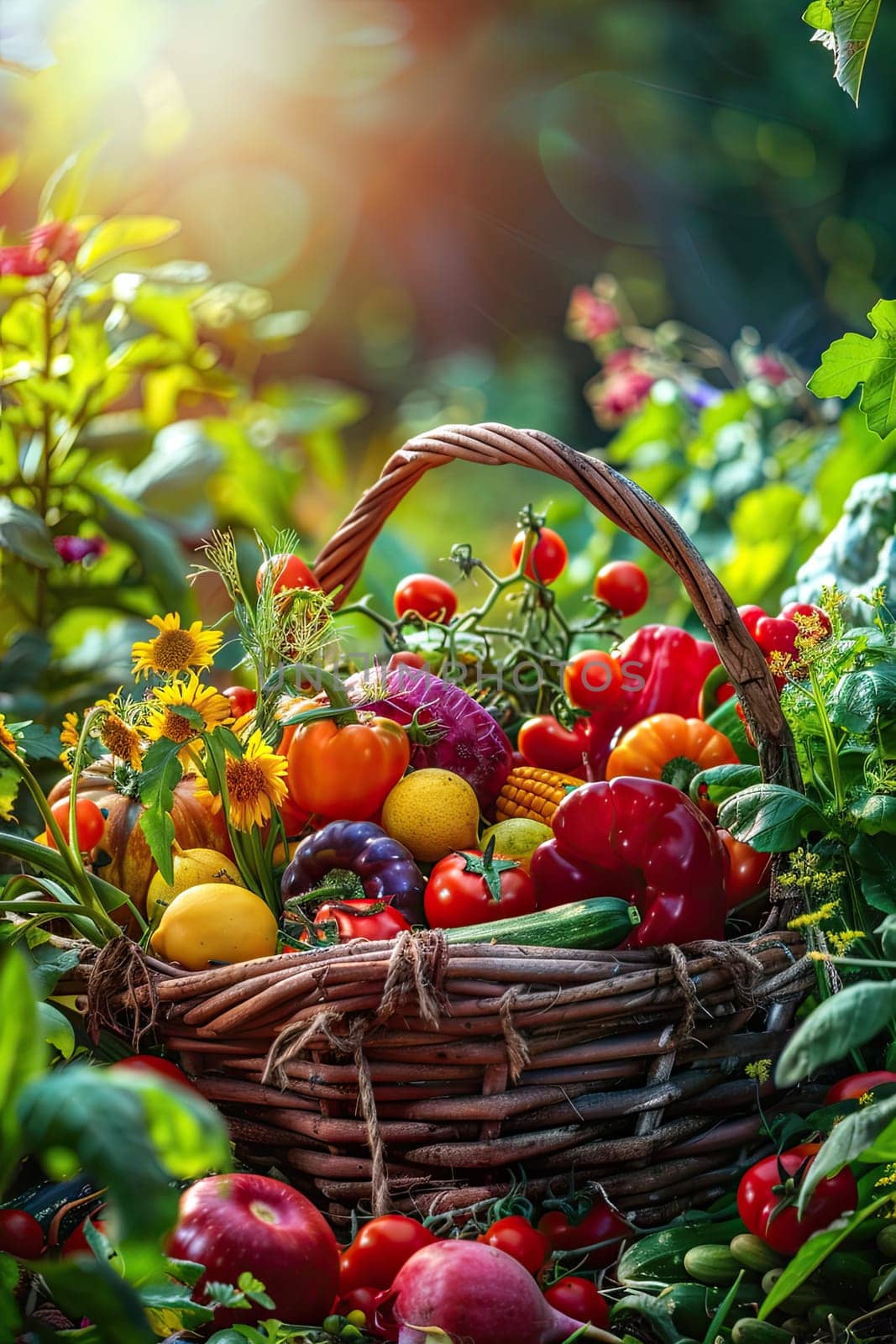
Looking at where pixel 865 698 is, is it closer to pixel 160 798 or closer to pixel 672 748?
pixel 672 748

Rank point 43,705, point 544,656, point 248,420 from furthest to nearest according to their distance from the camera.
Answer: point 248,420 → point 43,705 → point 544,656

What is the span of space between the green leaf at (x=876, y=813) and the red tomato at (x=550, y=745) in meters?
0.45

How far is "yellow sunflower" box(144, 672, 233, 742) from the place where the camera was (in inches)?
37.4

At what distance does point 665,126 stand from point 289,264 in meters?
1.28

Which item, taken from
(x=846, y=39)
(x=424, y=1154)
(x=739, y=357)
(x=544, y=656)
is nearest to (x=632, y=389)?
(x=739, y=357)

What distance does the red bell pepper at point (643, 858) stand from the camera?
0.92 metres

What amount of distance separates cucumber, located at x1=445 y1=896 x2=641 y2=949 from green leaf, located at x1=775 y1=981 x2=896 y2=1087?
1.27 feet

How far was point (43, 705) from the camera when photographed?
5.68 feet

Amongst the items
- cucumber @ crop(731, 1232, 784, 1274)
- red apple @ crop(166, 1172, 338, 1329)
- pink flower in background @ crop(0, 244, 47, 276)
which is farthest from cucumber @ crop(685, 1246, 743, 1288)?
pink flower in background @ crop(0, 244, 47, 276)

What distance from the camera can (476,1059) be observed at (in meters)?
0.81

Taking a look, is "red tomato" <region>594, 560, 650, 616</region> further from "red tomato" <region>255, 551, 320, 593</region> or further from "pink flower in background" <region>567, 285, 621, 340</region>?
"pink flower in background" <region>567, 285, 621, 340</region>

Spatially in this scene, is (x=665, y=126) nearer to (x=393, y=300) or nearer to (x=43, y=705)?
(x=393, y=300)

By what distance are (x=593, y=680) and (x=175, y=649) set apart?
0.51 metres

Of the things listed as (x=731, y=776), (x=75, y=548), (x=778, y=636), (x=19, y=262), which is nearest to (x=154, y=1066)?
(x=731, y=776)
